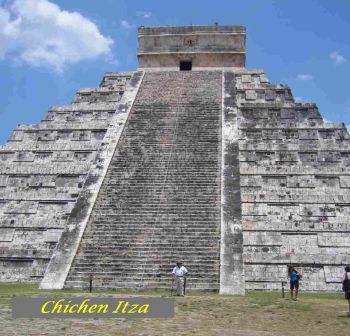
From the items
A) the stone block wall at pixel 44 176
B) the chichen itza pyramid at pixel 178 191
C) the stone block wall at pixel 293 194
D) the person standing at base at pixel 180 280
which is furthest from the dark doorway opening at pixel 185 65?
the person standing at base at pixel 180 280

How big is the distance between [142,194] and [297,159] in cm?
492

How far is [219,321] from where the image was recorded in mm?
7516

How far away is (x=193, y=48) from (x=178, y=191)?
11.7m

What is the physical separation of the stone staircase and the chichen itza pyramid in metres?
0.03

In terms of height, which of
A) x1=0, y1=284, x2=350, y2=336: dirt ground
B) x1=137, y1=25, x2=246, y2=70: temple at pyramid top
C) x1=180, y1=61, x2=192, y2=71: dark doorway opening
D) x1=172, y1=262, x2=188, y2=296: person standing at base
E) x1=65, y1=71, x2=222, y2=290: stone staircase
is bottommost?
x1=0, y1=284, x2=350, y2=336: dirt ground

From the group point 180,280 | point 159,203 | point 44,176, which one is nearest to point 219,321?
point 180,280

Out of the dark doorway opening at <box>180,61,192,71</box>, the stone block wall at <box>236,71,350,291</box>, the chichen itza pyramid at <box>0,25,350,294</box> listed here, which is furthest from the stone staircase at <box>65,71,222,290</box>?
the dark doorway opening at <box>180,61,192,71</box>

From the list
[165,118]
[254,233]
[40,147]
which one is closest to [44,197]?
[40,147]

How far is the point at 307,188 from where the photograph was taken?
14.2 meters

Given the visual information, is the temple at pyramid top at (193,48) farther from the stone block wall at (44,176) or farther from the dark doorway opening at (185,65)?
the stone block wall at (44,176)

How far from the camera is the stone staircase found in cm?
1153

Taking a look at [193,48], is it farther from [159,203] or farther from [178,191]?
[159,203]

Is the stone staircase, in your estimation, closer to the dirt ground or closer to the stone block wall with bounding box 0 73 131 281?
the stone block wall with bounding box 0 73 131 281

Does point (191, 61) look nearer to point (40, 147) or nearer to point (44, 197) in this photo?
point (40, 147)
